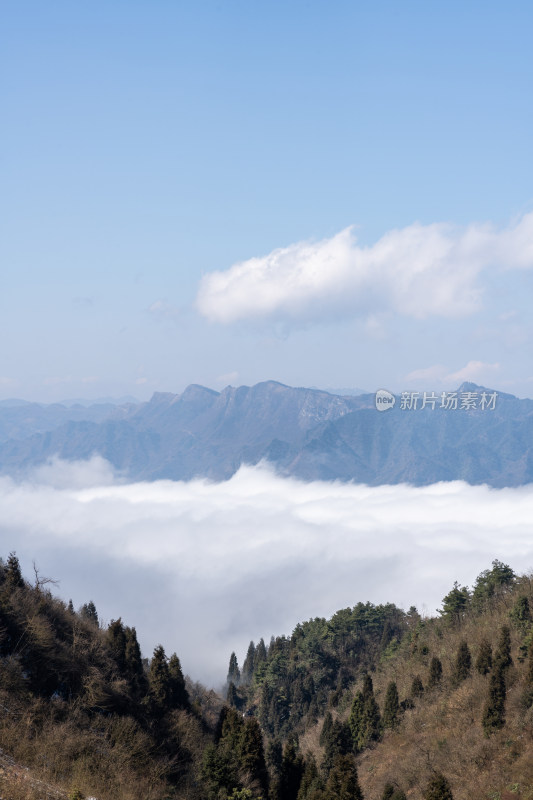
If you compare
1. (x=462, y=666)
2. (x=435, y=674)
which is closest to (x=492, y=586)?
(x=435, y=674)

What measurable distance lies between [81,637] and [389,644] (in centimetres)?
6575

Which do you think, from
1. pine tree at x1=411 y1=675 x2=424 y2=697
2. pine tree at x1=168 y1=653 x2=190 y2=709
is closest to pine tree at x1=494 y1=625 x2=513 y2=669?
pine tree at x1=411 y1=675 x2=424 y2=697

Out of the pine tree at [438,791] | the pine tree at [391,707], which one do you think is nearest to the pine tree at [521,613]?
the pine tree at [391,707]

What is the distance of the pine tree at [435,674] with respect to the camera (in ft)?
225

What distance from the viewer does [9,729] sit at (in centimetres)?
3350

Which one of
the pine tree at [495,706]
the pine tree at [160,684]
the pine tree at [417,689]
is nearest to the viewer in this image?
the pine tree at [495,706]

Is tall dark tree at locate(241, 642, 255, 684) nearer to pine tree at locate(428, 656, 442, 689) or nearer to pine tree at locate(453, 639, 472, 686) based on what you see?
pine tree at locate(428, 656, 442, 689)

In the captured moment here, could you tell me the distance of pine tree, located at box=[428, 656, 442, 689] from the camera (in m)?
68.7

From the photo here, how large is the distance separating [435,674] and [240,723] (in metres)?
29.4

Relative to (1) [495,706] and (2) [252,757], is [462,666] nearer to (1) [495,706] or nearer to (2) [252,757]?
(1) [495,706]

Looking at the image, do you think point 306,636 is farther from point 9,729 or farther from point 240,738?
point 9,729

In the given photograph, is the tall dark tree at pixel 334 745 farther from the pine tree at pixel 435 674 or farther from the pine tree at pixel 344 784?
the pine tree at pixel 344 784

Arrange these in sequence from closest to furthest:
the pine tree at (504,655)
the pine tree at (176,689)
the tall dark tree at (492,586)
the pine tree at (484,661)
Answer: the pine tree at (176,689), the pine tree at (504,655), the pine tree at (484,661), the tall dark tree at (492,586)

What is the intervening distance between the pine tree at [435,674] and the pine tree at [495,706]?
46.6ft
